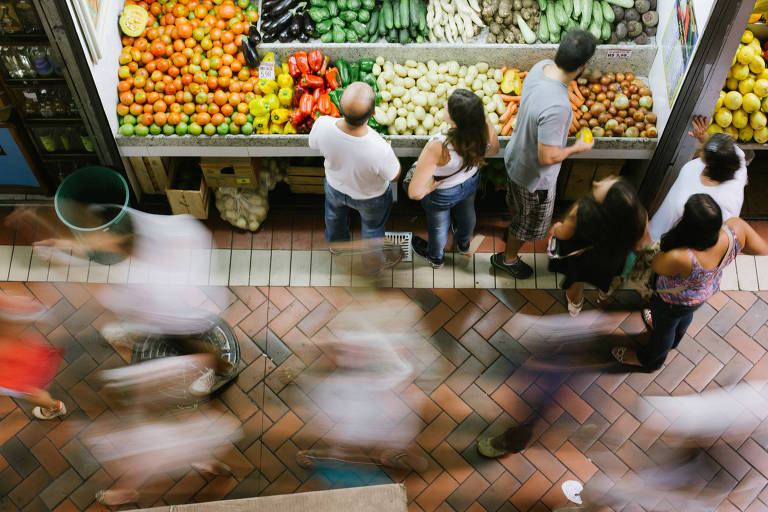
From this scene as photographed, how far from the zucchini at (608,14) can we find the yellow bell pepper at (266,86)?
2.50 metres

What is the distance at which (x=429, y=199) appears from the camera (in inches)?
156

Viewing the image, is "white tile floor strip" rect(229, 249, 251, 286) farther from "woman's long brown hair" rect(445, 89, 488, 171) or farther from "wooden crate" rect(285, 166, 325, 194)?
"woman's long brown hair" rect(445, 89, 488, 171)

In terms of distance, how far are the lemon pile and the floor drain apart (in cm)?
223

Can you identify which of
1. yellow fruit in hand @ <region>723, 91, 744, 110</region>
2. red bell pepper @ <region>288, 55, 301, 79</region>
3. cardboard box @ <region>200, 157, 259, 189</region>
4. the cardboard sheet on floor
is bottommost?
cardboard box @ <region>200, 157, 259, 189</region>

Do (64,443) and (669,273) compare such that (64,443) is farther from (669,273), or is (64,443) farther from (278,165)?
(669,273)

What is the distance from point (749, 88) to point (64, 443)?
200 inches

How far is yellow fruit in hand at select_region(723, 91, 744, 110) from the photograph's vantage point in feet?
13.8

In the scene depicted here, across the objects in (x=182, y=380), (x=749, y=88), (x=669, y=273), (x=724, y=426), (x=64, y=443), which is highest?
(x=749, y=88)

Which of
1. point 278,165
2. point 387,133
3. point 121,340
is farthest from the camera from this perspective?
point 278,165

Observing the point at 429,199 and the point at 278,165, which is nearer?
the point at 429,199

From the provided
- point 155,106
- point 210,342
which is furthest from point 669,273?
point 155,106

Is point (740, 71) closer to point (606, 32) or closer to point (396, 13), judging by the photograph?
point (606, 32)

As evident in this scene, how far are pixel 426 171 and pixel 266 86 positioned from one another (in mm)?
1575

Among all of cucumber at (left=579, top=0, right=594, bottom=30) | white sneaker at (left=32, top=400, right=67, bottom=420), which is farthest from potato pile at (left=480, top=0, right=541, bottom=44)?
white sneaker at (left=32, top=400, right=67, bottom=420)
